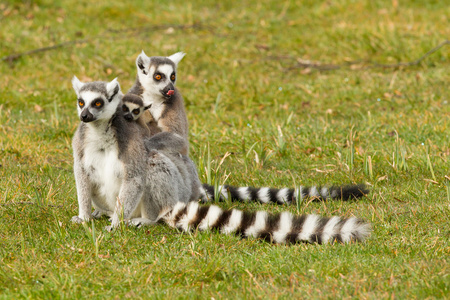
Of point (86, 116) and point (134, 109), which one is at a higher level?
point (86, 116)

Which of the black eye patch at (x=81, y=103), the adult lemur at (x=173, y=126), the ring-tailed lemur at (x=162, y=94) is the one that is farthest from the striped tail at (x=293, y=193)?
the black eye patch at (x=81, y=103)

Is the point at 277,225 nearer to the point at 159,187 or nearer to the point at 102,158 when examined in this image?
the point at 159,187

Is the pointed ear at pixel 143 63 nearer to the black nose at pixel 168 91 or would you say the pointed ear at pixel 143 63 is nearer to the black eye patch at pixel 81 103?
the black nose at pixel 168 91

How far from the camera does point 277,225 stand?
375 centimetres

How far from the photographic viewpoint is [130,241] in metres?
3.71

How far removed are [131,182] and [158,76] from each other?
1.39 meters

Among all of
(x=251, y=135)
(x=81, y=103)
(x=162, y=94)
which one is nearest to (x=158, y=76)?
(x=162, y=94)

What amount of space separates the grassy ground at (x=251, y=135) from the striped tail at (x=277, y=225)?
0.08m

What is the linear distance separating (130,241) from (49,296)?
2.80 ft

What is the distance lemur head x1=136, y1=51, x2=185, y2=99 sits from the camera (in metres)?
5.05

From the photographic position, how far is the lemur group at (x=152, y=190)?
146 inches

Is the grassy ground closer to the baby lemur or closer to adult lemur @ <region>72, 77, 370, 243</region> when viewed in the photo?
adult lemur @ <region>72, 77, 370, 243</region>

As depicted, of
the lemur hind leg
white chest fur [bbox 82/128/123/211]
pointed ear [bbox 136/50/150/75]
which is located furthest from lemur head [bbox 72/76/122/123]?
pointed ear [bbox 136/50/150/75]

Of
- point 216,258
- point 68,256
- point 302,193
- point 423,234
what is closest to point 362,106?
point 302,193
